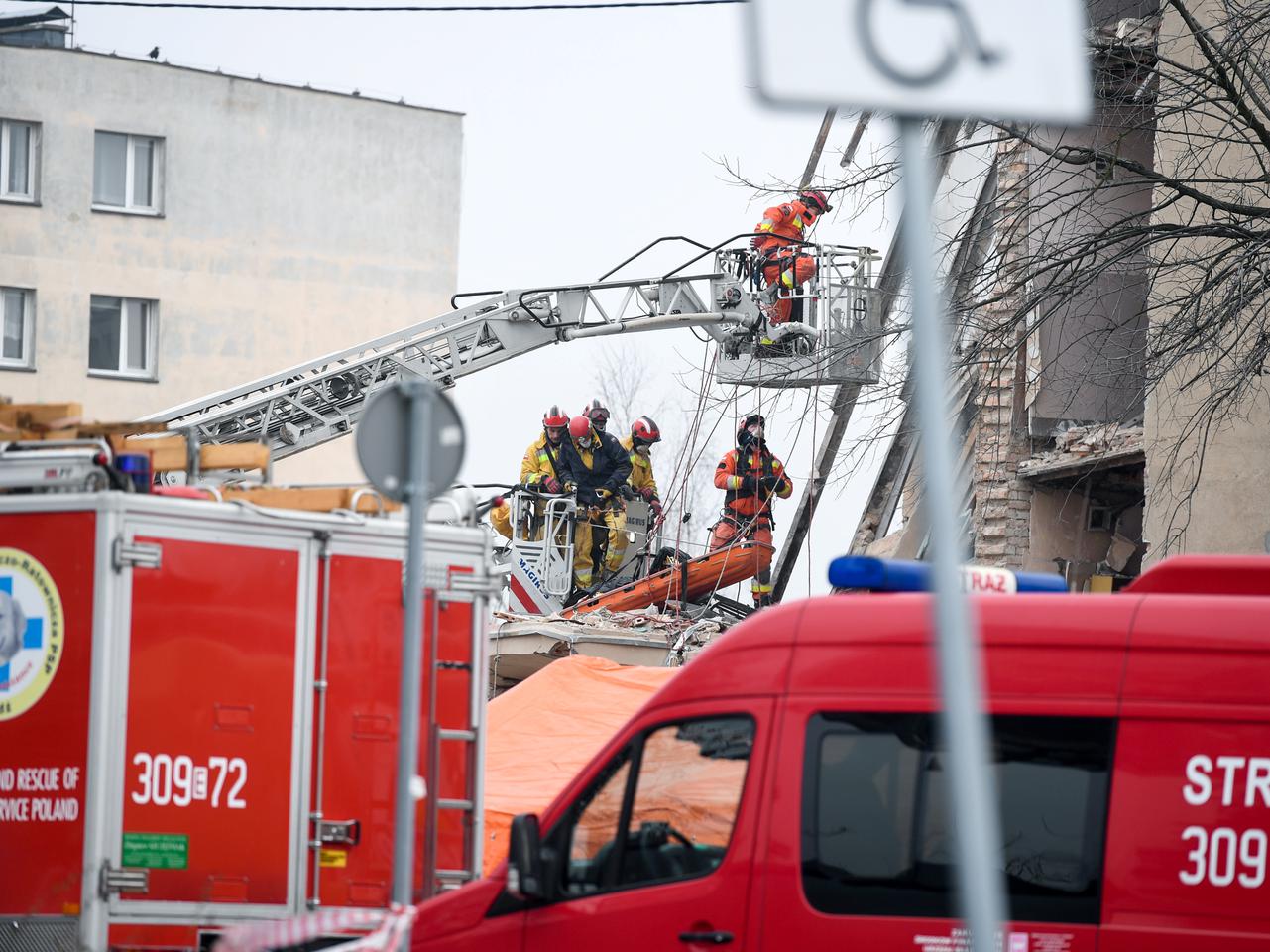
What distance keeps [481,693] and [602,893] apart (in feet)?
7.21

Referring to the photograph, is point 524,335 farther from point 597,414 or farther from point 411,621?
point 411,621

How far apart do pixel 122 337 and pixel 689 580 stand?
18.2 m

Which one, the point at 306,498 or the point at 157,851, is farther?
the point at 306,498

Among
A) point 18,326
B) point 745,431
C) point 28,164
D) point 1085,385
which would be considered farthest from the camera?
point 18,326

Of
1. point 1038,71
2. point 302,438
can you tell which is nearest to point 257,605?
point 1038,71

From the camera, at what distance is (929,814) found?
5703 mm

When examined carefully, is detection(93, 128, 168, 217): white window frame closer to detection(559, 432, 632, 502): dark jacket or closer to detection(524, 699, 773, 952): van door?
detection(559, 432, 632, 502): dark jacket

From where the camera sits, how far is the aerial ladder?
19.2 metres

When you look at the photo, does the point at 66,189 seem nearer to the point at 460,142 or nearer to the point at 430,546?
the point at 460,142

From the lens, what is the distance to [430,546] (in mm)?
8047

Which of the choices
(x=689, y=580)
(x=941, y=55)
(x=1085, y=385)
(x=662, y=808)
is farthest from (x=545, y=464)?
(x=941, y=55)

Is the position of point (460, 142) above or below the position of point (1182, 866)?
above

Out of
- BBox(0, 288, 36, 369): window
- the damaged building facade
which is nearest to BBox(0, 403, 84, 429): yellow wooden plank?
the damaged building facade

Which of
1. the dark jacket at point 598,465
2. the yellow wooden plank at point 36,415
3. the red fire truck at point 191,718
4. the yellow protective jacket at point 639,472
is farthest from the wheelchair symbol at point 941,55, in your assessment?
the yellow protective jacket at point 639,472
